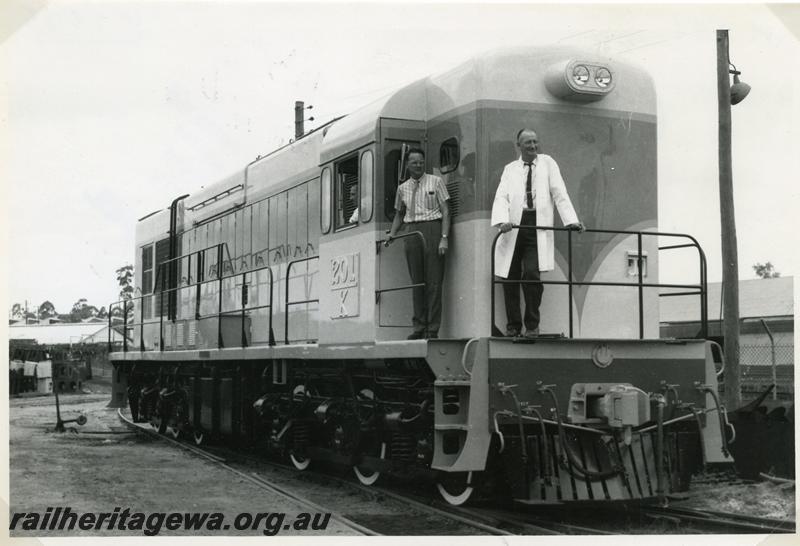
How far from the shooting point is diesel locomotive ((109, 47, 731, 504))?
7500mm

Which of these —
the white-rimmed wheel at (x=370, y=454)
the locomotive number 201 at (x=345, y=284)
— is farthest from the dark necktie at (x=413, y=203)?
the white-rimmed wheel at (x=370, y=454)

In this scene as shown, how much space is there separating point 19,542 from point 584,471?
4.31 meters

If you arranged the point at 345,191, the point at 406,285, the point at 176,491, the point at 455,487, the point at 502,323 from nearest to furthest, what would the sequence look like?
the point at 502,323 < the point at 455,487 < the point at 406,285 < the point at 345,191 < the point at 176,491

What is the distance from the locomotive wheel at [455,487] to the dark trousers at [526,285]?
1.42 metres

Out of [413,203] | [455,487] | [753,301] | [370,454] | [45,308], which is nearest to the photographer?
[413,203]

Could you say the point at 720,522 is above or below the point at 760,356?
below

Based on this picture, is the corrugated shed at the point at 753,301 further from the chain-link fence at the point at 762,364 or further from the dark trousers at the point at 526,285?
the dark trousers at the point at 526,285

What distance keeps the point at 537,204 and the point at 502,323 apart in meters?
1.04

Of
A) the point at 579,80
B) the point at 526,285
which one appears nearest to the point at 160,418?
the point at 526,285

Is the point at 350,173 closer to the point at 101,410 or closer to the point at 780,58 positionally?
the point at 780,58

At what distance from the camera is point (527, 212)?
A: 314 inches

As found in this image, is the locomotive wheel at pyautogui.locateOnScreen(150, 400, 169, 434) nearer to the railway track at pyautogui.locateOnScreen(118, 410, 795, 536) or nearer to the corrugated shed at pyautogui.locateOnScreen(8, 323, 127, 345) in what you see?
the railway track at pyautogui.locateOnScreen(118, 410, 795, 536)

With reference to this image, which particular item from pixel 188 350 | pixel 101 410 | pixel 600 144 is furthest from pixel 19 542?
pixel 101 410

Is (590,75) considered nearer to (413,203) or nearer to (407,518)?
(413,203)
